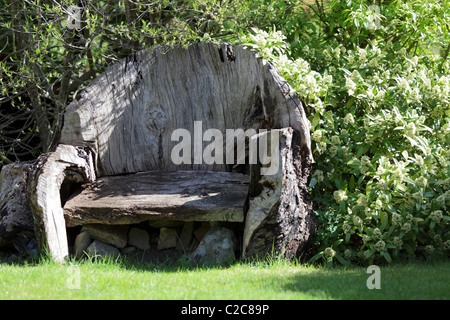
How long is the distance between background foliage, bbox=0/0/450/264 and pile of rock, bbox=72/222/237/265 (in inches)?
34.3

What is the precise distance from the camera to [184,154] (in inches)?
234

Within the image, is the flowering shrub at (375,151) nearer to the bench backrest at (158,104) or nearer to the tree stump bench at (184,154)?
the tree stump bench at (184,154)

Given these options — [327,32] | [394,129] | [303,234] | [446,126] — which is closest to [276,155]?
[303,234]

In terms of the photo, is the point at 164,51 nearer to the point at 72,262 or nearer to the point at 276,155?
the point at 276,155

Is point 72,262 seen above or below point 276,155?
below

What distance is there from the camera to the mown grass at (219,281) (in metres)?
3.57

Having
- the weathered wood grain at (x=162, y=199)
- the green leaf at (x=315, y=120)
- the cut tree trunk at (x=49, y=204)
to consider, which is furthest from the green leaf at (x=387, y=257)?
the cut tree trunk at (x=49, y=204)

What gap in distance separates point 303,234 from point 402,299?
4.54ft

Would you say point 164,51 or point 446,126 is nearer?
point 446,126

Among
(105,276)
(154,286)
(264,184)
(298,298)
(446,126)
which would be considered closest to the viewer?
(298,298)

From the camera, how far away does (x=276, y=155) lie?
4.66m

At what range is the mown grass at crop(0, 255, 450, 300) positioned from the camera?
3.57 metres

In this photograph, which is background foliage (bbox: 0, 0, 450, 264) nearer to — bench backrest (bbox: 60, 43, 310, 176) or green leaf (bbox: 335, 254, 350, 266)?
green leaf (bbox: 335, 254, 350, 266)

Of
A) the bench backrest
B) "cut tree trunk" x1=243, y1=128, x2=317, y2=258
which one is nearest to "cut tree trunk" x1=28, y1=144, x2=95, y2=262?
the bench backrest
